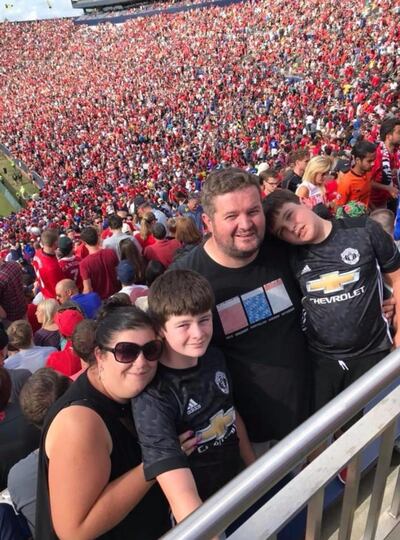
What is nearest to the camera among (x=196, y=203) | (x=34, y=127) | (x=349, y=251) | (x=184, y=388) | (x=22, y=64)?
(x=184, y=388)

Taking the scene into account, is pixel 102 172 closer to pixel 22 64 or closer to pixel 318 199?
pixel 318 199

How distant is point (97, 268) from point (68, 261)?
648 mm

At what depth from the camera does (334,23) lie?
82.0 feet

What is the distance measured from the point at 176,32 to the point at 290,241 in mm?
41513

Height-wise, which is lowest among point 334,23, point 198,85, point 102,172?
point 102,172

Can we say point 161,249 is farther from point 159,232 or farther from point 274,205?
point 274,205

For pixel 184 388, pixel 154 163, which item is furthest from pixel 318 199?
pixel 154 163

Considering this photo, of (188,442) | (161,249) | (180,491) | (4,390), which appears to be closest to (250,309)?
(188,442)

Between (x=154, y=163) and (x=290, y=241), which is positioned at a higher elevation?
(x=290, y=241)

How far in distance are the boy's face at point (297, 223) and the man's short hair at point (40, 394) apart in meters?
1.22

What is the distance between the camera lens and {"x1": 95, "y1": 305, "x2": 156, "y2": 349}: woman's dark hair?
59.1 inches

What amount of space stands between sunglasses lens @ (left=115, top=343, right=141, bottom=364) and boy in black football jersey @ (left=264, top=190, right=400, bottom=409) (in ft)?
2.85

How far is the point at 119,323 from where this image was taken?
4.95 feet

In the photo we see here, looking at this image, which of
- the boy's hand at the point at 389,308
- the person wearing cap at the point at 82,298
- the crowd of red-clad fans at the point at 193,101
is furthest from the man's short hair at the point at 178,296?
the crowd of red-clad fans at the point at 193,101
